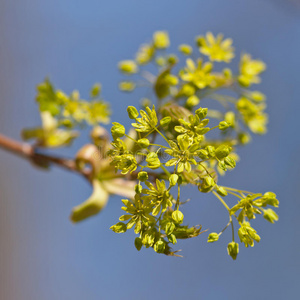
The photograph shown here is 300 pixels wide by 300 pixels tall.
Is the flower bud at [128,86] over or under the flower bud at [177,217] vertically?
over

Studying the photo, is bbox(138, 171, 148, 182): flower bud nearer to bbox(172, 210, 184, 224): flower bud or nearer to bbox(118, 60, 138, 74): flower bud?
bbox(172, 210, 184, 224): flower bud

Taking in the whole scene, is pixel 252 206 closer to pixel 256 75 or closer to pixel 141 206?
pixel 141 206

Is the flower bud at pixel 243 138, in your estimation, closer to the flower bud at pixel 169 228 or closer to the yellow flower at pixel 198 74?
the yellow flower at pixel 198 74

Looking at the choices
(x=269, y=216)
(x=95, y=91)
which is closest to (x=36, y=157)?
(x=95, y=91)

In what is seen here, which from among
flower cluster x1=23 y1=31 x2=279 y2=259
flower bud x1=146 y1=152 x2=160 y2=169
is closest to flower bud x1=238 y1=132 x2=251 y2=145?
flower cluster x1=23 y1=31 x2=279 y2=259

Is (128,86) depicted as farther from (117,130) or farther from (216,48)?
(117,130)

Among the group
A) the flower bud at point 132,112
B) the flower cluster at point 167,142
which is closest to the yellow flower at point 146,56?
the flower cluster at point 167,142
